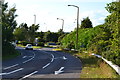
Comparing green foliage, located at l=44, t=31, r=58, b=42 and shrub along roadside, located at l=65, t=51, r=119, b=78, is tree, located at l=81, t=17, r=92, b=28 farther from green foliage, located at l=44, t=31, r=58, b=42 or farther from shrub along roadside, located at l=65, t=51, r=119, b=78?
shrub along roadside, located at l=65, t=51, r=119, b=78

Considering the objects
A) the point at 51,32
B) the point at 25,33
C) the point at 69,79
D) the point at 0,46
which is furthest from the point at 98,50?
the point at 51,32

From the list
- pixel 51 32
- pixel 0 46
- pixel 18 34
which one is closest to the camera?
pixel 0 46

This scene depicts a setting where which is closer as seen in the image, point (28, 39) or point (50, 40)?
point (28, 39)

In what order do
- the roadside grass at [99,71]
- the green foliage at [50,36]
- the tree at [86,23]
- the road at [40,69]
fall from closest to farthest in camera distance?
the roadside grass at [99,71], the road at [40,69], the tree at [86,23], the green foliage at [50,36]

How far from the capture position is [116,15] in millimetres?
12930

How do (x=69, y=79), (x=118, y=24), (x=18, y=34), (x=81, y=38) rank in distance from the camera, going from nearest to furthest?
(x=118, y=24)
(x=69, y=79)
(x=81, y=38)
(x=18, y=34)

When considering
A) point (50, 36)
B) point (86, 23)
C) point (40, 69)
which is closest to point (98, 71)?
point (40, 69)

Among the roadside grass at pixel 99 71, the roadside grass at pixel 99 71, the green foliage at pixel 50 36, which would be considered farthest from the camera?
the green foliage at pixel 50 36

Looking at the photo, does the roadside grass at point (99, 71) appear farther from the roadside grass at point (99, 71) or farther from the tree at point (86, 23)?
the tree at point (86, 23)

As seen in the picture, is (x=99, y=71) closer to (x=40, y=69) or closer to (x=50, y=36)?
(x=40, y=69)

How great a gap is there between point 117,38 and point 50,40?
317 feet

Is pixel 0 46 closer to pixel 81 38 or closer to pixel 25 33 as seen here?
pixel 81 38

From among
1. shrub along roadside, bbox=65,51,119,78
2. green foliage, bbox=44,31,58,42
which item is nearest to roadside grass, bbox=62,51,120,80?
shrub along roadside, bbox=65,51,119,78

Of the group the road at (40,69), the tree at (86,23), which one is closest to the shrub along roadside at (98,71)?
the road at (40,69)
